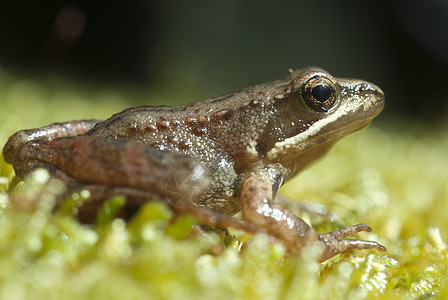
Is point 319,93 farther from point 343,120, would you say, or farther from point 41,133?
point 41,133

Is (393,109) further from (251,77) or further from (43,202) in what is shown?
(43,202)

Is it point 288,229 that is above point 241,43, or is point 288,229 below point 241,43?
below

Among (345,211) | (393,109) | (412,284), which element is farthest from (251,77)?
(412,284)

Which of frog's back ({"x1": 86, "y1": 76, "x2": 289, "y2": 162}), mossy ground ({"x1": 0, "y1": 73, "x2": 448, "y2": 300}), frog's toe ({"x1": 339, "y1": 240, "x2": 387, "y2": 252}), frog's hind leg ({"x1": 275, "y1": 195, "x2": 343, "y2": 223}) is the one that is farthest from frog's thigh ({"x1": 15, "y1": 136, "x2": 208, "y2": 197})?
frog's hind leg ({"x1": 275, "y1": 195, "x2": 343, "y2": 223})

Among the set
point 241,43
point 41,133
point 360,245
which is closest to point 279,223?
point 360,245

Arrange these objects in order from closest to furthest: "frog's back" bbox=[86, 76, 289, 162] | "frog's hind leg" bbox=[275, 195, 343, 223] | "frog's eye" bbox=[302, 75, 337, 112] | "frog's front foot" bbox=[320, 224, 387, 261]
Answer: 1. "frog's front foot" bbox=[320, 224, 387, 261]
2. "frog's back" bbox=[86, 76, 289, 162]
3. "frog's eye" bbox=[302, 75, 337, 112]
4. "frog's hind leg" bbox=[275, 195, 343, 223]

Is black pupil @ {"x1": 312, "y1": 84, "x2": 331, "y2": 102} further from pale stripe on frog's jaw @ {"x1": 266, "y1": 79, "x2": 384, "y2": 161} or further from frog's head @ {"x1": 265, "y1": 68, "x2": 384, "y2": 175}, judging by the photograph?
pale stripe on frog's jaw @ {"x1": 266, "y1": 79, "x2": 384, "y2": 161}
